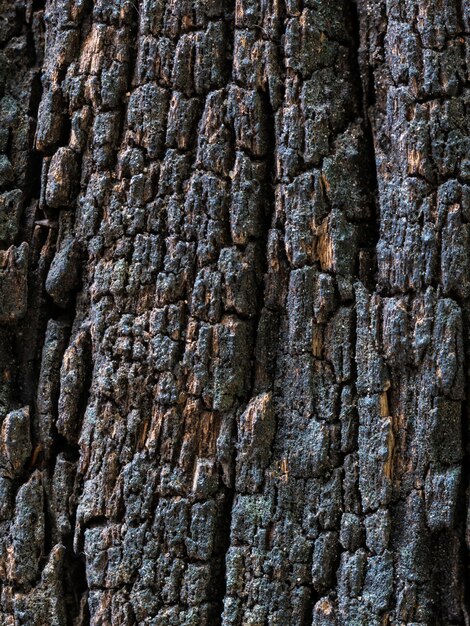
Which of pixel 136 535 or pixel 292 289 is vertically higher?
pixel 292 289

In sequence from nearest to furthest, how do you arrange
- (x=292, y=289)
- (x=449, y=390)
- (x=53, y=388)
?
(x=449, y=390)
(x=292, y=289)
(x=53, y=388)

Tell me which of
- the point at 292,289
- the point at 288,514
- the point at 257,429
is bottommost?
the point at 288,514

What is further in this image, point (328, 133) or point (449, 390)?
point (328, 133)

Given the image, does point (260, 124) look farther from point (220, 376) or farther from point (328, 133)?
point (220, 376)

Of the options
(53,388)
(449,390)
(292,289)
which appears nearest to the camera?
(449,390)

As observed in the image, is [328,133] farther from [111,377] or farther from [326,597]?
[326,597]

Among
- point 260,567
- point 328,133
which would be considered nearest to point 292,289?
point 328,133
